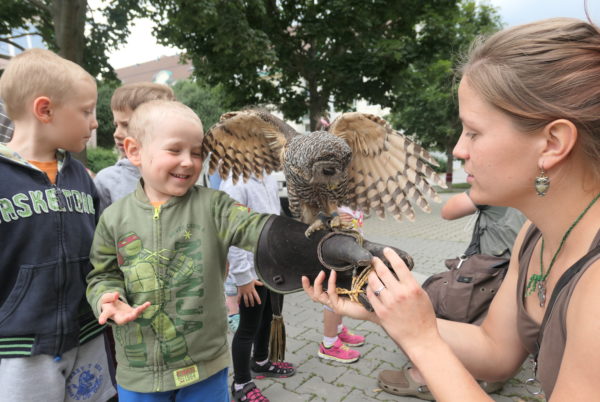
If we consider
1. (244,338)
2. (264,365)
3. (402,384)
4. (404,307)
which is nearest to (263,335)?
(264,365)

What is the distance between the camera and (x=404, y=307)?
46.3 inches

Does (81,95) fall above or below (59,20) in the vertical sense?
below

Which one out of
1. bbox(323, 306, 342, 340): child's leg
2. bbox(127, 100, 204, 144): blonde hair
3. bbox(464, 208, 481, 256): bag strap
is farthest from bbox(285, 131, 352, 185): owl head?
bbox(323, 306, 342, 340): child's leg

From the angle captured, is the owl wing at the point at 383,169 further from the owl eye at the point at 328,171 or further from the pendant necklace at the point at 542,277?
the pendant necklace at the point at 542,277

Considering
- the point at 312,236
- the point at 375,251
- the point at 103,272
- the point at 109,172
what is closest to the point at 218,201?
the point at 312,236

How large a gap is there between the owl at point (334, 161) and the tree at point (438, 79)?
23.7 feet

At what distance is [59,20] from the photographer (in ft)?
25.2

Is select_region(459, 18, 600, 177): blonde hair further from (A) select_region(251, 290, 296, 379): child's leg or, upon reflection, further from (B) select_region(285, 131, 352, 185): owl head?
(A) select_region(251, 290, 296, 379): child's leg

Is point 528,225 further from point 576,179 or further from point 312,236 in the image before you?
point 312,236

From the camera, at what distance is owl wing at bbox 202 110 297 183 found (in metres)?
2.15

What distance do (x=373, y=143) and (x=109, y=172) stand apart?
159 cm

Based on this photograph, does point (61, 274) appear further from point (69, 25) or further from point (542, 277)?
point (69, 25)

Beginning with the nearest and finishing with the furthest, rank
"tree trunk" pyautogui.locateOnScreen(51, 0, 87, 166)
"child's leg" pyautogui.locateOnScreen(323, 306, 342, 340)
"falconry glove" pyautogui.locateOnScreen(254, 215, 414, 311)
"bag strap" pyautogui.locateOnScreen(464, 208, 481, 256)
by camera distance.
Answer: "falconry glove" pyautogui.locateOnScreen(254, 215, 414, 311)
"bag strap" pyautogui.locateOnScreen(464, 208, 481, 256)
"child's leg" pyautogui.locateOnScreen(323, 306, 342, 340)
"tree trunk" pyautogui.locateOnScreen(51, 0, 87, 166)

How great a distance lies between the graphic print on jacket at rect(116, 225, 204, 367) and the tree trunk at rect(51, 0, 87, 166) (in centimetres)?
792
